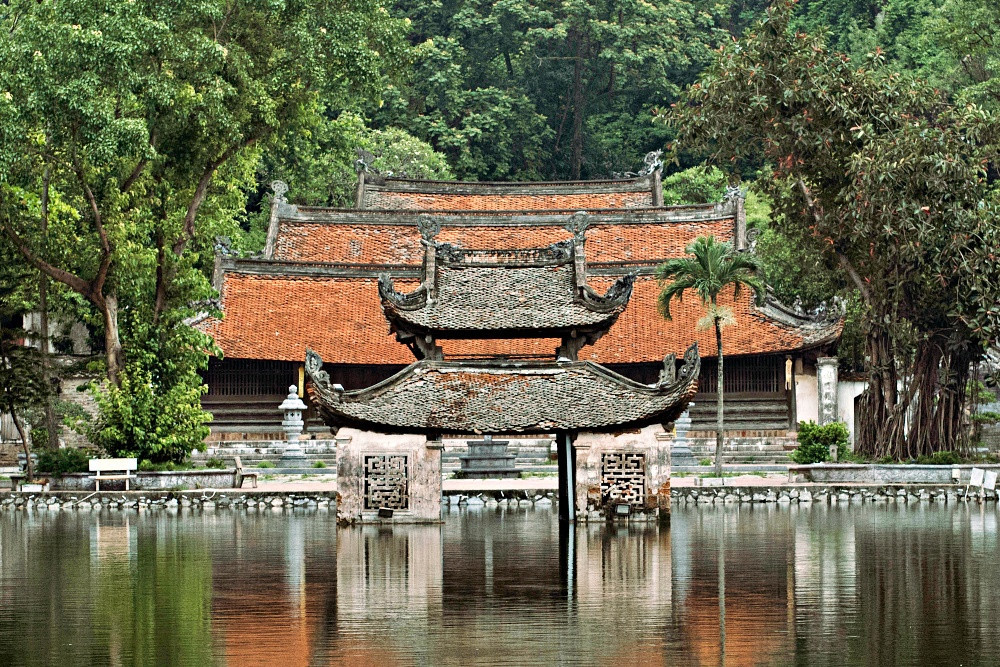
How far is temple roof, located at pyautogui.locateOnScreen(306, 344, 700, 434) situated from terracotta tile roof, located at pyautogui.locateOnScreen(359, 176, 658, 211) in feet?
98.6

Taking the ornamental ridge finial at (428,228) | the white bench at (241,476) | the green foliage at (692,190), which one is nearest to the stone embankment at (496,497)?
the white bench at (241,476)

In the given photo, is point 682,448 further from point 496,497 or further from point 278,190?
point 278,190

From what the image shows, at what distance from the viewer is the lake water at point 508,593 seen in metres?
16.6

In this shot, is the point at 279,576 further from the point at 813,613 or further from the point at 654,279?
the point at 654,279

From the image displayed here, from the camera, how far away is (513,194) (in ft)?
208

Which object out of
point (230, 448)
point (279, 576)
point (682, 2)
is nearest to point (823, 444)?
point (230, 448)

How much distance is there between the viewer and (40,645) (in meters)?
17.2

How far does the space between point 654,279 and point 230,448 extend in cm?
1525

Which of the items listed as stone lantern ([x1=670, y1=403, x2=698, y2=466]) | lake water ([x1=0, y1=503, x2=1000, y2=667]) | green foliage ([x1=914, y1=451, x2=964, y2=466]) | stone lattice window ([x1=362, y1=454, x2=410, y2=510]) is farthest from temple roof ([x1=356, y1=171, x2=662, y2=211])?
stone lattice window ([x1=362, y1=454, x2=410, y2=510])

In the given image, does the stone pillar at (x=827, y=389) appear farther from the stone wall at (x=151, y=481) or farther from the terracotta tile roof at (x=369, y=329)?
the stone wall at (x=151, y=481)

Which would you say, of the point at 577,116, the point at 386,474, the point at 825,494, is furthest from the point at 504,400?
the point at 577,116

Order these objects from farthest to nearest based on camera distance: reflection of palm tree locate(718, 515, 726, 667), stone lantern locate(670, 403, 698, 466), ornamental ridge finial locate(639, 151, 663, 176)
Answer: ornamental ridge finial locate(639, 151, 663, 176)
stone lantern locate(670, 403, 698, 466)
reflection of palm tree locate(718, 515, 726, 667)

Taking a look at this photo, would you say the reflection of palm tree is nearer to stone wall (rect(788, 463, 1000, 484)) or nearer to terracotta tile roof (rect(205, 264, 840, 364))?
stone wall (rect(788, 463, 1000, 484))

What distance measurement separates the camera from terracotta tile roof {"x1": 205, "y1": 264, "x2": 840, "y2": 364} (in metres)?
50.6
